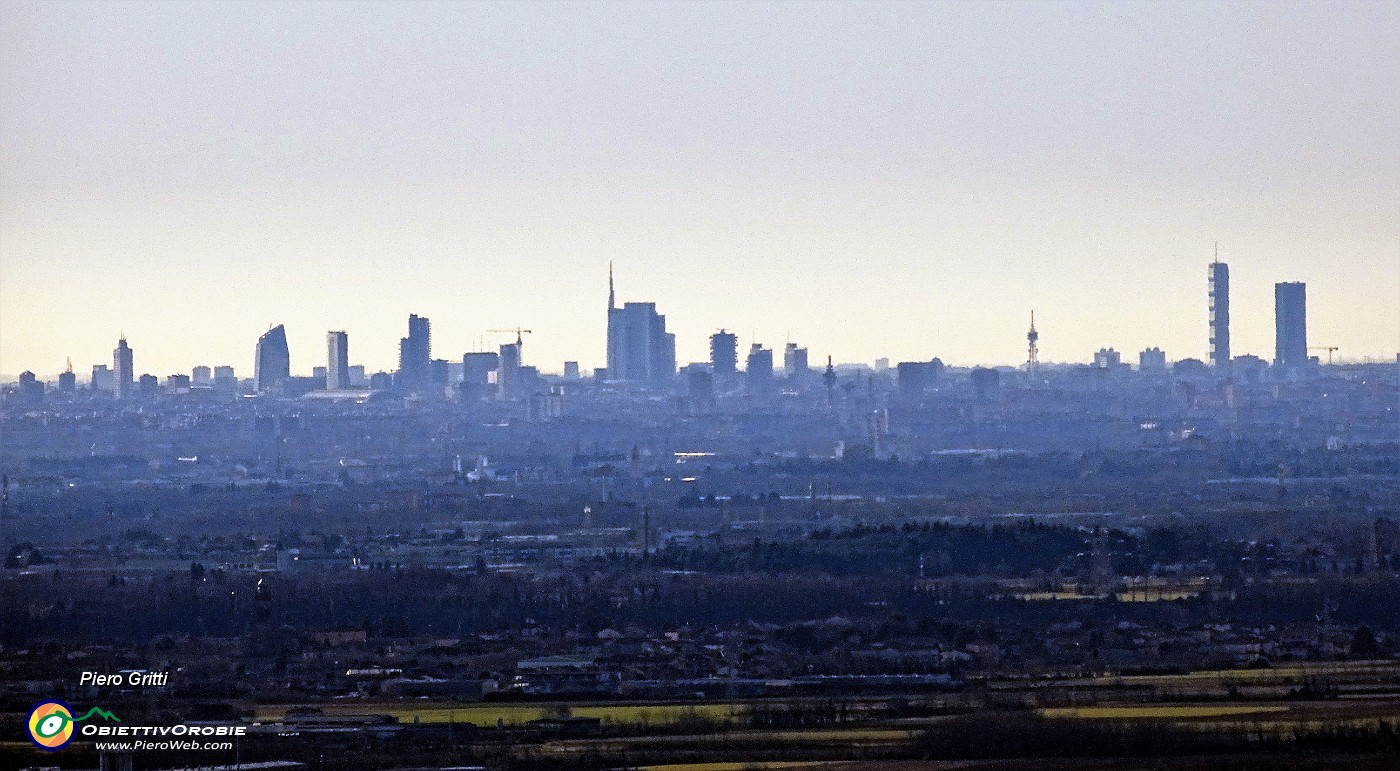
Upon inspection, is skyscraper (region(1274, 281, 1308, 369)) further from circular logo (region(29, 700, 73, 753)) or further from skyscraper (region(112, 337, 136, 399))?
circular logo (region(29, 700, 73, 753))

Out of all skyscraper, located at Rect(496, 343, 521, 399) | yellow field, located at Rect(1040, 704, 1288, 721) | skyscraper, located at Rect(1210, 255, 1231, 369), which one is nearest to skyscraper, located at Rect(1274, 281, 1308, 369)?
skyscraper, located at Rect(1210, 255, 1231, 369)

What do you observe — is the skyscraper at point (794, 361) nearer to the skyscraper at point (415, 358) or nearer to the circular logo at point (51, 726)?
the skyscraper at point (415, 358)

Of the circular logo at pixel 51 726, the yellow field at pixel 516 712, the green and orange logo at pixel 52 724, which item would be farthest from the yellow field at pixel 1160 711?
the circular logo at pixel 51 726

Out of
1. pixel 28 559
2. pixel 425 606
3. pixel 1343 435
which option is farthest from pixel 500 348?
pixel 425 606

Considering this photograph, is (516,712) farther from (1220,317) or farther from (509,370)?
(1220,317)

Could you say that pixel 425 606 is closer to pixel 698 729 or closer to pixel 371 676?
pixel 371 676

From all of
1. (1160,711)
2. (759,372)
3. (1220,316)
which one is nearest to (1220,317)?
(1220,316)
